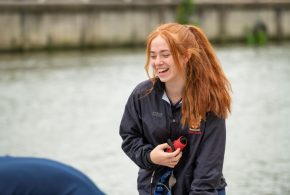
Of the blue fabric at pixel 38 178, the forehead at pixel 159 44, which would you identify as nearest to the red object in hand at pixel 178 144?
the forehead at pixel 159 44

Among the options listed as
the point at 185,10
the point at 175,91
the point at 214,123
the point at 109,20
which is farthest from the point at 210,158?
the point at 185,10

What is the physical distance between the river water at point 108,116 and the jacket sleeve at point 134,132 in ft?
17.6

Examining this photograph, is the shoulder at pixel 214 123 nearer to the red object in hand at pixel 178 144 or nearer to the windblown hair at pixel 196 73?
the windblown hair at pixel 196 73

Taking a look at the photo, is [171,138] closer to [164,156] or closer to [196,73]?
[164,156]

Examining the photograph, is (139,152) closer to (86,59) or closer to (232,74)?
(232,74)

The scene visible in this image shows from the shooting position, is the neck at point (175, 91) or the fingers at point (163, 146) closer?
the fingers at point (163, 146)

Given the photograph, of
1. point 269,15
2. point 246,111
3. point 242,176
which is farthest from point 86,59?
point 242,176

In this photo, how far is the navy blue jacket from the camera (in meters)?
4.91

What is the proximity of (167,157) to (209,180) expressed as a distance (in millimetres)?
246

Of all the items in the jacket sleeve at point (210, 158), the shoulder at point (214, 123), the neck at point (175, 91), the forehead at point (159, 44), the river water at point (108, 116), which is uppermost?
the forehead at point (159, 44)

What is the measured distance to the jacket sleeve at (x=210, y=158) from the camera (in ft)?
16.0

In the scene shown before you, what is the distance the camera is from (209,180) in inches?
192

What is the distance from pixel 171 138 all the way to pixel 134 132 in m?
0.19

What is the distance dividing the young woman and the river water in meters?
5.32
